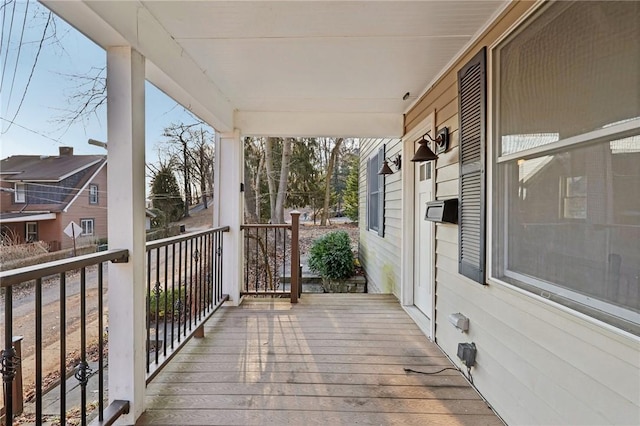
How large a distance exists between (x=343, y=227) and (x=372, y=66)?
8505 millimetres

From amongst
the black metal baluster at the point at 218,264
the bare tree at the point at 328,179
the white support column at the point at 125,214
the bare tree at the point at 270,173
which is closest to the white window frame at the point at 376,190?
the black metal baluster at the point at 218,264

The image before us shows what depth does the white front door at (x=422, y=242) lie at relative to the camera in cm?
329

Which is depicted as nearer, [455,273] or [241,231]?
[455,273]

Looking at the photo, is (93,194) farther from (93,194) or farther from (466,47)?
(466,47)

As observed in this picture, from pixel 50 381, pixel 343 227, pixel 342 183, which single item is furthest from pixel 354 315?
pixel 342 183

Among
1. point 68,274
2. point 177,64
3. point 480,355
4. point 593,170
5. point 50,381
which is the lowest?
point 480,355

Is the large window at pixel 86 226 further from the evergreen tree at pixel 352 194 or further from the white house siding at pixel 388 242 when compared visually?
the evergreen tree at pixel 352 194

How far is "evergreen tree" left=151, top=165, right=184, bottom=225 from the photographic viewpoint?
2.19 m

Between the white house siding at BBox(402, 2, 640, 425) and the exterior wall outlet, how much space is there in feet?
0.17

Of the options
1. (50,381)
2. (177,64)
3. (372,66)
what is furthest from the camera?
(372,66)

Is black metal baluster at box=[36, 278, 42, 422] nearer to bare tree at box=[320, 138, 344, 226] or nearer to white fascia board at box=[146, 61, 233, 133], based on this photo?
white fascia board at box=[146, 61, 233, 133]

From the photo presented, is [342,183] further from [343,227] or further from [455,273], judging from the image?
[455,273]

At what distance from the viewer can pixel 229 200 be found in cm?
367

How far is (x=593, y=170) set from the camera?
4.06ft
